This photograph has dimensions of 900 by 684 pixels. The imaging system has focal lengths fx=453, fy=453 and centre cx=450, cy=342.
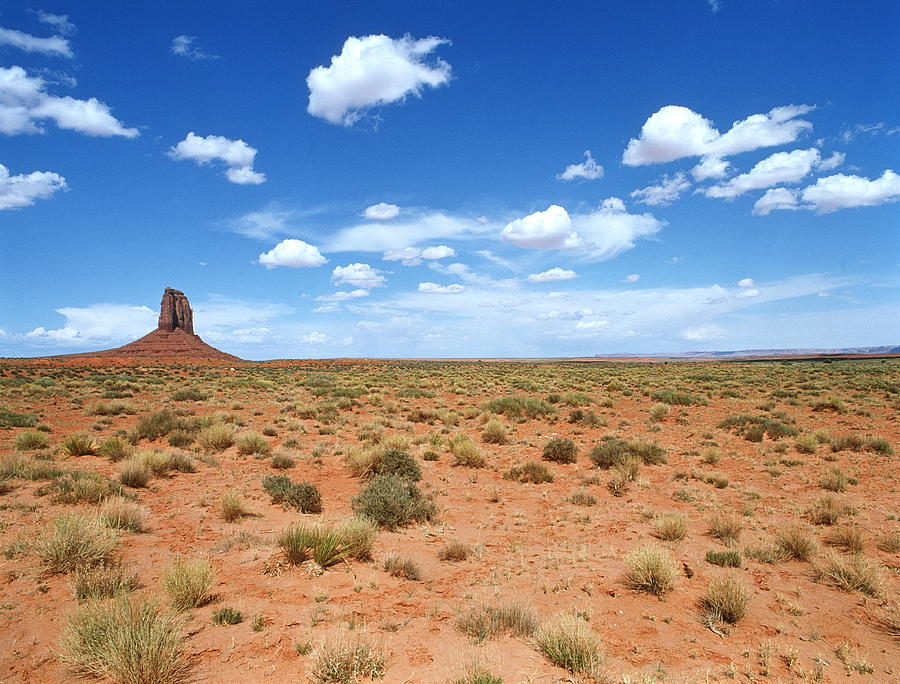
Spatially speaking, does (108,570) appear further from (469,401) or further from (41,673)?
(469,401)

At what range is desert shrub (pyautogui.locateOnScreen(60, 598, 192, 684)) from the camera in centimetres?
395

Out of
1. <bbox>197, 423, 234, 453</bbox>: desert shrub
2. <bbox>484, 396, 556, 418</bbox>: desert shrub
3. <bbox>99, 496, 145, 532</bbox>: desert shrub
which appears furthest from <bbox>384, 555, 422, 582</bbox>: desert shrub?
<bbox>484, 396, 556, 418</bbox>: desert shrub

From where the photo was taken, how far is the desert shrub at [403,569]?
672 centimetres

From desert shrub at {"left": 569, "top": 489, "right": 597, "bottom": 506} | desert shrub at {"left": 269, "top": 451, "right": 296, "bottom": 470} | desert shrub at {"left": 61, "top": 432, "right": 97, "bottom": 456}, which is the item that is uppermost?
desert shrub at {"left": 61, "top": 432, "right": 97, "bottom": 456}

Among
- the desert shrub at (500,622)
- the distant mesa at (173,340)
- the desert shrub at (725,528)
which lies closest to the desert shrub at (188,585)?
the desert shrub at (500,622)

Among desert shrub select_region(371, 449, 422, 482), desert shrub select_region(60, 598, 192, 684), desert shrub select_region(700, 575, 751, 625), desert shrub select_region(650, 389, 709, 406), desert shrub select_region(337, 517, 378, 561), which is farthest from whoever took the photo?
desert shrub select_region(650, 389, 709, 406)

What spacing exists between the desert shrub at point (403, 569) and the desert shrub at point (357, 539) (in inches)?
18.2

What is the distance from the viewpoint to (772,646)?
5.20m

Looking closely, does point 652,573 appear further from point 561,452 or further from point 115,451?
point 115,451

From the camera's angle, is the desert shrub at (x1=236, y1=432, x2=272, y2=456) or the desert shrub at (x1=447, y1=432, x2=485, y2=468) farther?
the desert shrub at (x1=236, y1=432, x2=272, y2=456)

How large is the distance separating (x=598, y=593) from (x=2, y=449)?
16926 mm

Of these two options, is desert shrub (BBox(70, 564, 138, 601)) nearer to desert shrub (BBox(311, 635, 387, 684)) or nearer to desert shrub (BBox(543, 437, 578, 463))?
desert shrub (BBox(311, 635, 387, 684))

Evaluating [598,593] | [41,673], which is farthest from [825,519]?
[41,673]

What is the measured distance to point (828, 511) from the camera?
9.21 metres
